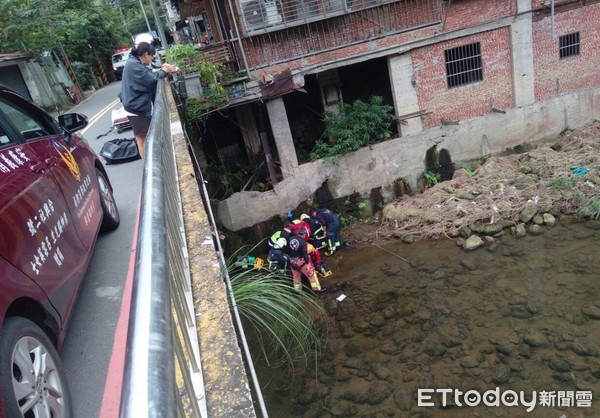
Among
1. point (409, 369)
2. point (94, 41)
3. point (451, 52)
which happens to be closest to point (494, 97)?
point (451, 52)

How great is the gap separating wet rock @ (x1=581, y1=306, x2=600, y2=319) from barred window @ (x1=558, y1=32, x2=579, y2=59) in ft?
26.4

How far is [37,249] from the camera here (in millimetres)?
2500

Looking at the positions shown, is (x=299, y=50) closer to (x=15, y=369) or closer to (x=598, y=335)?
(x=598, y=335)

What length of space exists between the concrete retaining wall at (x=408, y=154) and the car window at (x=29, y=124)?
24.7 ft

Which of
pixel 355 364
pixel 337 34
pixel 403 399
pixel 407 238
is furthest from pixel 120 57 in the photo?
pixel 403 399

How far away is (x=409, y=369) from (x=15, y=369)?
6499mm

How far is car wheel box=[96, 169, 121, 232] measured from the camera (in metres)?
4.50

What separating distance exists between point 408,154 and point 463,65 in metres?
2.85

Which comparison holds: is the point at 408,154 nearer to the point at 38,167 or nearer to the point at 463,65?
the point at 463,65

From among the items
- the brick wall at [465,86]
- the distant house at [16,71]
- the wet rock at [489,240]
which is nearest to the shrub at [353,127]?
the brick wall at [465,86]

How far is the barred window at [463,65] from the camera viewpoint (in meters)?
11.9

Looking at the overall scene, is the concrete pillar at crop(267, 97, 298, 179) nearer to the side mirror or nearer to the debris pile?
the debris pile

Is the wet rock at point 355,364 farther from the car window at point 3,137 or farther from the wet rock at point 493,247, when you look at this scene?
the car window at point 3,137

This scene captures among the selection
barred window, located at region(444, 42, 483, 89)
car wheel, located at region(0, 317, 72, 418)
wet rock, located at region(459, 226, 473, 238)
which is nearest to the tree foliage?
barred window, located at region(444, 42, 483, 89)
